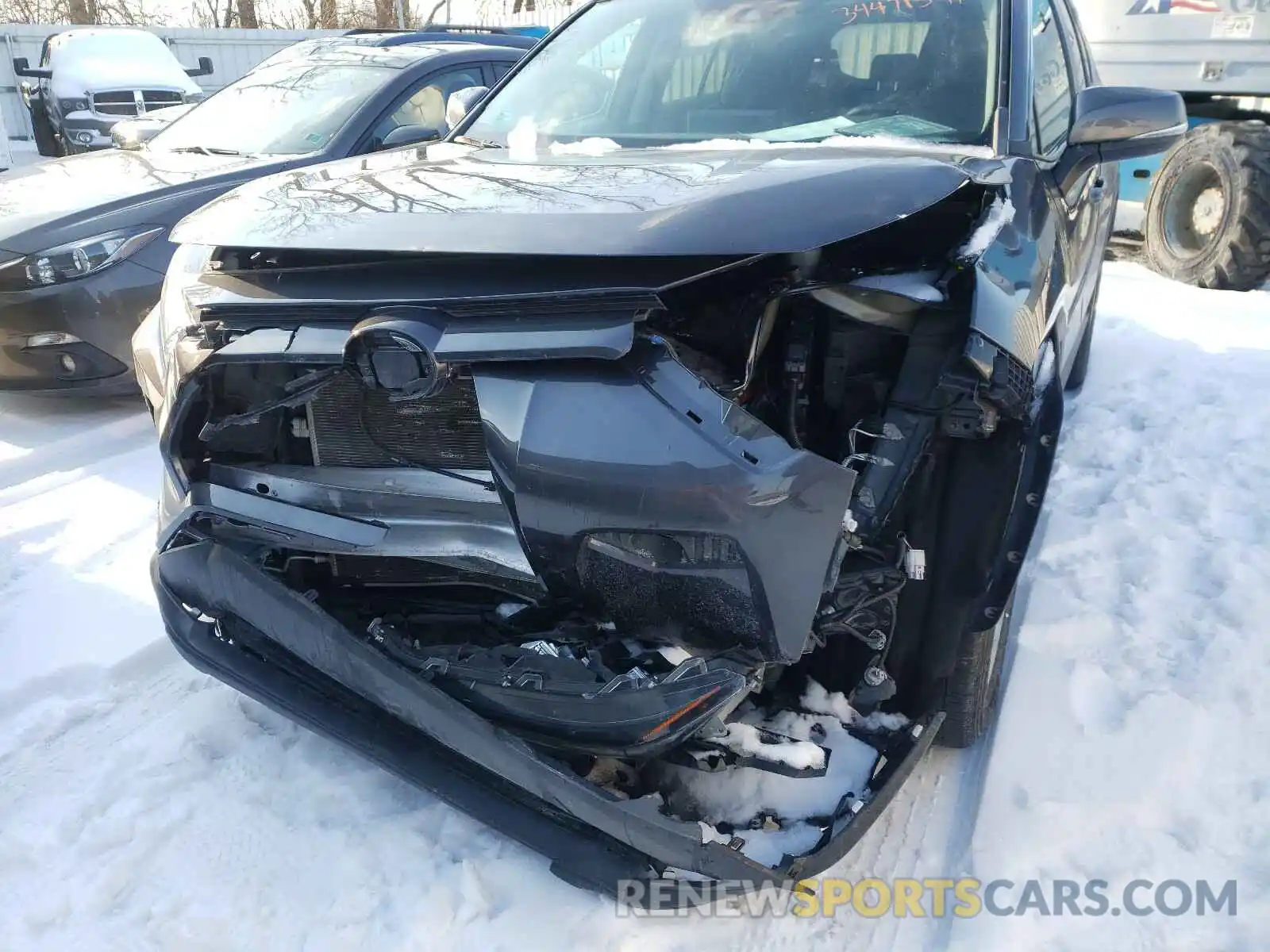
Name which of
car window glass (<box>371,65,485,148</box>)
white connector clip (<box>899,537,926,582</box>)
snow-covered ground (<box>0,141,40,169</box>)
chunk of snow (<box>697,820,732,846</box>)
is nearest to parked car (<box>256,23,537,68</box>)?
car window glass (<box>371,65,485,148</box>)

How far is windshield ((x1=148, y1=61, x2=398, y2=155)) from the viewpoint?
16.7 feet

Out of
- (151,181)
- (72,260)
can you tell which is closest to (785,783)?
(72,260)

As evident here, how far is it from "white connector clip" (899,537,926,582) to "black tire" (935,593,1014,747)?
0.76ft

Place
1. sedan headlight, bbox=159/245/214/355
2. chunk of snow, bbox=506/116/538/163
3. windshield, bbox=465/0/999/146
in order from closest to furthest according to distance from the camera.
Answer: sedan headlight, bbox=159/245/214/355 < windshield, bbox=465/0/999/146 < chunk of snow, bbox=506/116/538/163

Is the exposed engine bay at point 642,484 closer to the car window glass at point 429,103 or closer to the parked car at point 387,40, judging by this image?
the car window glass at point 429,103

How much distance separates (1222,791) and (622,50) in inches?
116

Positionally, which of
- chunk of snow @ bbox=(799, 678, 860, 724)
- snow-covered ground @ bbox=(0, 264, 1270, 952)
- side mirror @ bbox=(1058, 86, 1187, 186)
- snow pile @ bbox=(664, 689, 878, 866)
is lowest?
snow-covered ground @ bbox=(0, 264, 1270, 952)

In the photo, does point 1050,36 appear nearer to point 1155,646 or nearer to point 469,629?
point 1155,646

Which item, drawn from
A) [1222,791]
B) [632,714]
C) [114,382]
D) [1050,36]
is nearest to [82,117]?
[114,382]

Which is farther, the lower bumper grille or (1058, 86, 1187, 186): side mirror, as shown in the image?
(1058, 86, 1187, 186): side mirror

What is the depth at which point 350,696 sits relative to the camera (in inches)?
82.3

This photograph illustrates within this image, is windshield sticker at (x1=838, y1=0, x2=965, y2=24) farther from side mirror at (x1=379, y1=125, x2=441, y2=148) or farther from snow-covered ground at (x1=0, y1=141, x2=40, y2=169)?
snow-covered ground at (x1=0, y1=141, x2=40, y2=169)

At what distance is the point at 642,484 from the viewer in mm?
1583

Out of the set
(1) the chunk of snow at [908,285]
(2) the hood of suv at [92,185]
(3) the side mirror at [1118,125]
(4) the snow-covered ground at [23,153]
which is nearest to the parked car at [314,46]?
(2) the hood of suv at [92,185]
